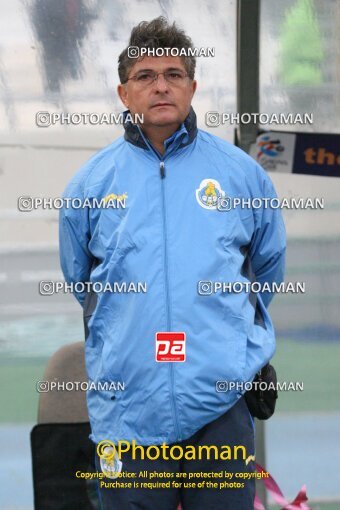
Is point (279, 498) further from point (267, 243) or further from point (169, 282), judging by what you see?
point (169, 282)

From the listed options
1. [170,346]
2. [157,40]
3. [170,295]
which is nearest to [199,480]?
[170,346]

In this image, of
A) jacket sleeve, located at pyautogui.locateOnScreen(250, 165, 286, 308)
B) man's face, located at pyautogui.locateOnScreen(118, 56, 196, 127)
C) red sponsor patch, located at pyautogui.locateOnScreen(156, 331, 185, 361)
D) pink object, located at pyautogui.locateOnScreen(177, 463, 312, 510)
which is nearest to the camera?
red sponsor patch, located at pyautogui.locateOnScreen(156, 331, 185, 361)

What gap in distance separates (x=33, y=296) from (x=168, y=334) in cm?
133

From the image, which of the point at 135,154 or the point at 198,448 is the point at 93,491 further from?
the point at 135,154

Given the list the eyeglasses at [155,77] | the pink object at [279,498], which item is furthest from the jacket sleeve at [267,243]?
the pink object at [279,498]

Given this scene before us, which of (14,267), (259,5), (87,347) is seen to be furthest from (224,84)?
(87,347)

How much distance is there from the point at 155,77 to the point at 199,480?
104 centimetres

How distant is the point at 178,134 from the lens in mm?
2514

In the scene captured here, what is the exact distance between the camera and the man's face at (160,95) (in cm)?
252

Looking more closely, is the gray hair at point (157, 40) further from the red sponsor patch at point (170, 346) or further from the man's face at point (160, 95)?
the red sponsor patch at point (170, 346)

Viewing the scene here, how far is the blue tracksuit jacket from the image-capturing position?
238 cm

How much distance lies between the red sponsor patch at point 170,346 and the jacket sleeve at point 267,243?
438 millimetres

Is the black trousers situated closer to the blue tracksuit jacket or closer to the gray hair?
the blue tracksuit jacket

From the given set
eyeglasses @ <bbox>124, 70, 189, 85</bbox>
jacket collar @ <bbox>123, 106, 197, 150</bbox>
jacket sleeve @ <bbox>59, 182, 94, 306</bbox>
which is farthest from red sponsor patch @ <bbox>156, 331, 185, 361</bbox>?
eyeglasses @ <bbox>124, 70, 189, 85</bbox>
